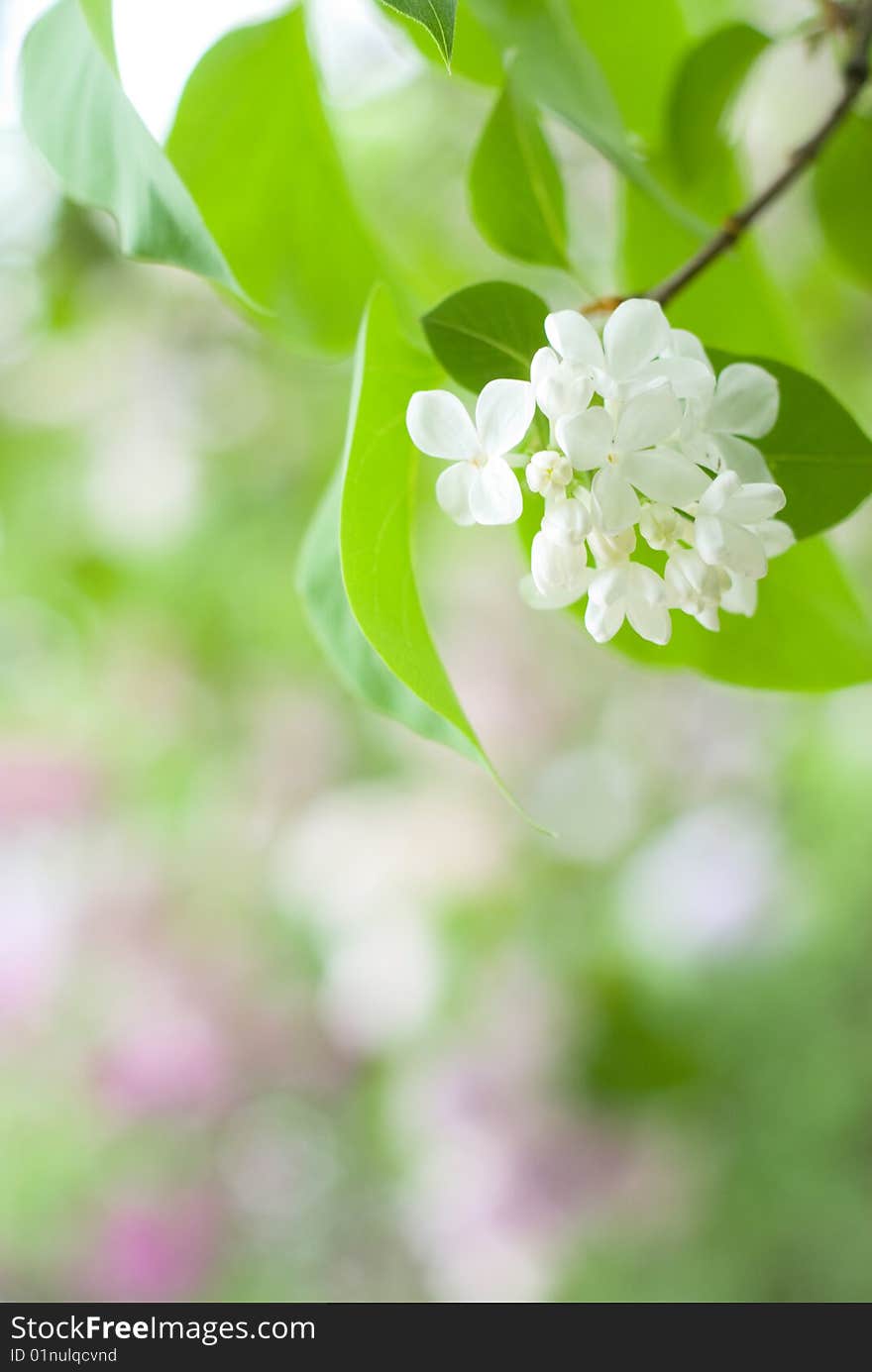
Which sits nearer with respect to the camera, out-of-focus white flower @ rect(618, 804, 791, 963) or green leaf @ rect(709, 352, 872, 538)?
green leaf @ rect(709, 352, 872, 538)

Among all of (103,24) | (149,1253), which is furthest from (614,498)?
(149,1253)

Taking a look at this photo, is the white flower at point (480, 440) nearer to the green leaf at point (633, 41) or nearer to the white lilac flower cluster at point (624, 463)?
the white lilac flower cluster at point (624, 463)

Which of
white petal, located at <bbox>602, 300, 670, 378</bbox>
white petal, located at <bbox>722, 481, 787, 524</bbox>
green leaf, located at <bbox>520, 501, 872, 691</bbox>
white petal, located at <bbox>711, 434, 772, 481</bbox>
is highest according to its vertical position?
white petal, located at <bbox>602, 300, 670, 378</bbox>

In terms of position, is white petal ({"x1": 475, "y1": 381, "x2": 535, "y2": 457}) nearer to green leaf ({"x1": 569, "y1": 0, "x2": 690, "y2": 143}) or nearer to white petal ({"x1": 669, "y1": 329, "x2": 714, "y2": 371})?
white petal ({"x1": 669, "y1": 329, "x2": 714, "y2": 371})

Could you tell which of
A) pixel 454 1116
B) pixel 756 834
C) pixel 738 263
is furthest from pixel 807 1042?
pixel 738 263

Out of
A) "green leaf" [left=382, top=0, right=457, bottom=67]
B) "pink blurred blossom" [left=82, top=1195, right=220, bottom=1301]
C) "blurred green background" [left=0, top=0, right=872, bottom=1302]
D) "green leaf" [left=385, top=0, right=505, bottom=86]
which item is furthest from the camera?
"pink blurred blossom" [left=82, top=1195, right=220, bottom=1301]

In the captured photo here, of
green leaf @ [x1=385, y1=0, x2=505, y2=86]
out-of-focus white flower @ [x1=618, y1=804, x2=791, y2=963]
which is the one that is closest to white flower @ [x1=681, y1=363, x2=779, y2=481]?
green leaf @ [x1=385, y1=0, x2=505, y2=86]

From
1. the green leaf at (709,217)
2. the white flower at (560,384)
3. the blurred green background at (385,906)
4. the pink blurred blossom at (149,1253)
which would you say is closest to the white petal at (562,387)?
the white flower at (560,384)
